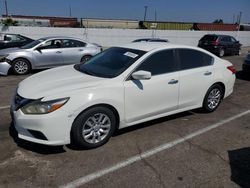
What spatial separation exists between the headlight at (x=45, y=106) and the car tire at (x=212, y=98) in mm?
3086

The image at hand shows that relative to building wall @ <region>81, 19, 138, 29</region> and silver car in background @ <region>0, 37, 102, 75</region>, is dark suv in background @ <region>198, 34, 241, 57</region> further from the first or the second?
building wall @ <region>81, 19, 138, 29</region>

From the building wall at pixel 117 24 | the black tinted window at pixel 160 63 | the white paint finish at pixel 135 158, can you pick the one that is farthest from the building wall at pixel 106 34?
the white paint finish at pixel 135 158

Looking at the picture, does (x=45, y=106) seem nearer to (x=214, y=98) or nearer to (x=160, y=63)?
→ (x=160, y=63)

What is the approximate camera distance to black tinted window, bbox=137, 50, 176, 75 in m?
4.50

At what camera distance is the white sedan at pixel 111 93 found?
3652mm

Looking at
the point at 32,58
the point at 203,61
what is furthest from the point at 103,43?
the point at 203,61

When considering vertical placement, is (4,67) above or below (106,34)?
below

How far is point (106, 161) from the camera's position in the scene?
3.69 meters

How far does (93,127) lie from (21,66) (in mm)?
6535

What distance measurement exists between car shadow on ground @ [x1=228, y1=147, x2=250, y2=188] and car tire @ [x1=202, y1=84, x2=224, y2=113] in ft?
5.02

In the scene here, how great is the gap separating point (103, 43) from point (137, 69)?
68.5ft

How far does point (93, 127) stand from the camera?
3955 mm

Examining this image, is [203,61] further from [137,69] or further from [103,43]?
[103,43]

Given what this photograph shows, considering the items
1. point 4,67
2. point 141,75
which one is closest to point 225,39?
point 4,67
